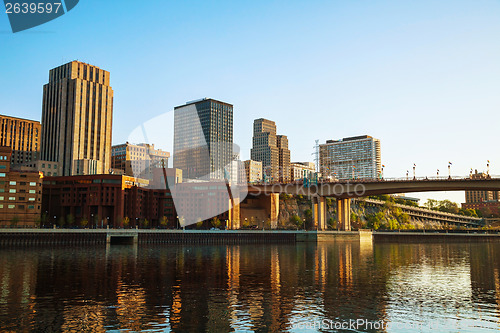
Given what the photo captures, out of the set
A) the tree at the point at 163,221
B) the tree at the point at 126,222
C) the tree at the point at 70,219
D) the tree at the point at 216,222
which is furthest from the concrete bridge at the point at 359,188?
the tree at the point at 70,219

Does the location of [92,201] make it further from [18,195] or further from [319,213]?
[319,213]

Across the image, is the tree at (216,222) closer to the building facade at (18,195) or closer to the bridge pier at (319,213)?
the bridge pier at (319,213)

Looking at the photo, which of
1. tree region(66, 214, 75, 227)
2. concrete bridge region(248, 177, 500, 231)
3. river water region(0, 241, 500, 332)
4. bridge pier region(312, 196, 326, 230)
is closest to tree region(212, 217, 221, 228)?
concrete bridge region(248, 177, 500, 231)

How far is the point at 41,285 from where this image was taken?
145 ft

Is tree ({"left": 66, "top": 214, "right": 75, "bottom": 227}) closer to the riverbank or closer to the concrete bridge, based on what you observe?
the riverbank

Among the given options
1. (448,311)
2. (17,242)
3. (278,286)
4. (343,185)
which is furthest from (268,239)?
(448,311)

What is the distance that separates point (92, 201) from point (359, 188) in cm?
9766

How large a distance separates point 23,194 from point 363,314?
467 ft

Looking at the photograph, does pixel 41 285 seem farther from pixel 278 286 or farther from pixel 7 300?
pixel 278 286

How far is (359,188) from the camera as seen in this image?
15950cm

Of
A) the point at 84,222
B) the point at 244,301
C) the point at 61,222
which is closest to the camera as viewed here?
the point at 244,301

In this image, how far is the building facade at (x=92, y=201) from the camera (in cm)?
16588

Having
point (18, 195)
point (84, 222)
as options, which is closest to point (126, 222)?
point (84, 222)

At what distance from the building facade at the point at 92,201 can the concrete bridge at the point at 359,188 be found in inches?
2135
